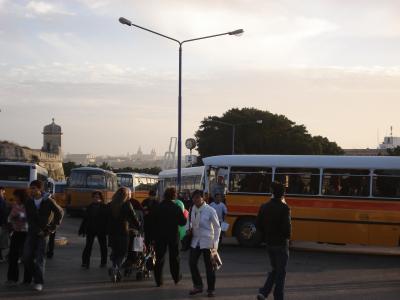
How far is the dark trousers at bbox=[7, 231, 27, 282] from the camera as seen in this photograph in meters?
11.5

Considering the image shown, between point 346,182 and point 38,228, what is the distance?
1098cm

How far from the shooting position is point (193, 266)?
10.9 m

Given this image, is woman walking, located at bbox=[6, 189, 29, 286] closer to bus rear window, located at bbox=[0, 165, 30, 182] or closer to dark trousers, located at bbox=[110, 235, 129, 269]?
dark trousers, located at bbox=[110, 235, 129, 269]

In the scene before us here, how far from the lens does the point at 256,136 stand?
75.5m

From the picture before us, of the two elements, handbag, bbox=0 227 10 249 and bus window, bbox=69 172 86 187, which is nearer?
handbag, bbox=0 227 10 249

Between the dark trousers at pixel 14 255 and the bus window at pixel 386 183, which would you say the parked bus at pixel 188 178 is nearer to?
the bus window at pixel 386 183

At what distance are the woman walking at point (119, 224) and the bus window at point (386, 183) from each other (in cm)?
928

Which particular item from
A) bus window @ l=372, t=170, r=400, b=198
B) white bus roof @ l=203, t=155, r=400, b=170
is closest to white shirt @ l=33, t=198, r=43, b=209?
white bus roof @ l=203, t=155, r=400, b=170

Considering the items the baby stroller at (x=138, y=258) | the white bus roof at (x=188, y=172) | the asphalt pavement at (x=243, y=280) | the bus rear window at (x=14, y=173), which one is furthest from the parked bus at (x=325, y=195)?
the bus rear window at (x=14, y=173)

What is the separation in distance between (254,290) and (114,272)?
7.93 feet

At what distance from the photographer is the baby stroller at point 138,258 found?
12562 millimetres

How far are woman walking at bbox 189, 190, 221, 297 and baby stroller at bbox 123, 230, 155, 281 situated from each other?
165 centimetres

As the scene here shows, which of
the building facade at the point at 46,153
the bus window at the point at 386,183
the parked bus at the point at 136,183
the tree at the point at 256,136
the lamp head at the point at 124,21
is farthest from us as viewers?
the building facade at the point at 46,153

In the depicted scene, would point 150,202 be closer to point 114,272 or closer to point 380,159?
point 114,272
